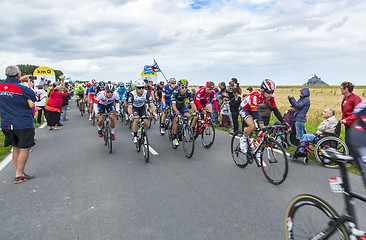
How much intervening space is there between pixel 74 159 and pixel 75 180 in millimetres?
1758

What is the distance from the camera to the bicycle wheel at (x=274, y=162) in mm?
4555

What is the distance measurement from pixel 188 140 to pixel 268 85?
2751 mm

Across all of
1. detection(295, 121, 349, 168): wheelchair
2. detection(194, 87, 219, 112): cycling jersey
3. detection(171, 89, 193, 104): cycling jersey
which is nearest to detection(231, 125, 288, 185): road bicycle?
detection(295, 121, 349, 168): wheelchair

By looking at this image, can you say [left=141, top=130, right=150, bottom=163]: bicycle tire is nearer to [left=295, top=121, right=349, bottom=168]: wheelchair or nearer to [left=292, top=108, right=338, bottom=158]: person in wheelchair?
[left=292, top=108, right=338, bottom=158]: person in wheelchair

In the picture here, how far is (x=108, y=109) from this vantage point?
27.9 ft

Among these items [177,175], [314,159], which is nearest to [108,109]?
[177,175]

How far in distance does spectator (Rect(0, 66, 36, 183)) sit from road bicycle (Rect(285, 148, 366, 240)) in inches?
202

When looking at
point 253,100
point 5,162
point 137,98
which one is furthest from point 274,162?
point 5,162

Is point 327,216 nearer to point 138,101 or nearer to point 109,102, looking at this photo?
point 138,101

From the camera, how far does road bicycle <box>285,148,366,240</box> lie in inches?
79.1

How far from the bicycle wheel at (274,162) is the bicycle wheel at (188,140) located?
204 cm

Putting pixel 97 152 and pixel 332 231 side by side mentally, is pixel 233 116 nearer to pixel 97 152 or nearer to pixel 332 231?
A: pixel 97 152

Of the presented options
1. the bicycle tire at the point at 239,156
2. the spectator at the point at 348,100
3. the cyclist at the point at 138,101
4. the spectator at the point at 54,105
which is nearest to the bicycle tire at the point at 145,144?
the cyclist at the point at 138,101

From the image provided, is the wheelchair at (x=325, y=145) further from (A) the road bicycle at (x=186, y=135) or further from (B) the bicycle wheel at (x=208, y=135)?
(A) the road bicycle at (x=186, y=135)
